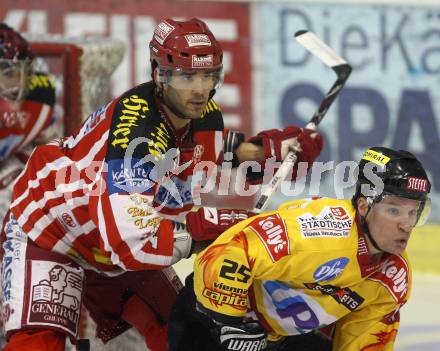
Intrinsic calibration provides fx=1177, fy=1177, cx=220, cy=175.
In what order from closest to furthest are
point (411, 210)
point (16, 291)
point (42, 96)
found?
1. point (411, 210)
2. point (16, 291)
3. point (42, 96)

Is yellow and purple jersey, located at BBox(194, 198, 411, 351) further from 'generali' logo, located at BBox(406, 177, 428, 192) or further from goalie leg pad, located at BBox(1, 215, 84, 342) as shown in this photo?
goalie leg pad, located at BBox(1, 215, 84, 342)

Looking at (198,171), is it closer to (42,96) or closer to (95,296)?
(95,296)

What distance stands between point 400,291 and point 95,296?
1081 millimetres

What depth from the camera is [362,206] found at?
3318 millimetres

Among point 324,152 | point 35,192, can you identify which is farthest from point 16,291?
point 324,152

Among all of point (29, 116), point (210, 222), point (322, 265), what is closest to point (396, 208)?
point (322, 265)

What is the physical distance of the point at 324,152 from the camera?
22.4ft

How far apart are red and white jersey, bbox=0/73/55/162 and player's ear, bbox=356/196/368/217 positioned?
6.83 ft

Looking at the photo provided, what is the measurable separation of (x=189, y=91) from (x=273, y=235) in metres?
0.56

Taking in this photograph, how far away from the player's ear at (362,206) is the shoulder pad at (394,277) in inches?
7.3

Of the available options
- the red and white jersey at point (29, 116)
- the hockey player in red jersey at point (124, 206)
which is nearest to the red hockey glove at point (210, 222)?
the hockey player in red jersey at point (124, 206)

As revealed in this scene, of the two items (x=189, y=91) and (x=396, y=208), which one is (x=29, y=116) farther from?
(x=396, y=208)

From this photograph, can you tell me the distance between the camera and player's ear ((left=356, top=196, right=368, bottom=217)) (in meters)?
3.31

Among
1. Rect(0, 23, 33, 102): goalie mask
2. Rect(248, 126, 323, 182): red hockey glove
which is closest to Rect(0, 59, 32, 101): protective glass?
Rect(0, 23, 33, 102): goalie mask
